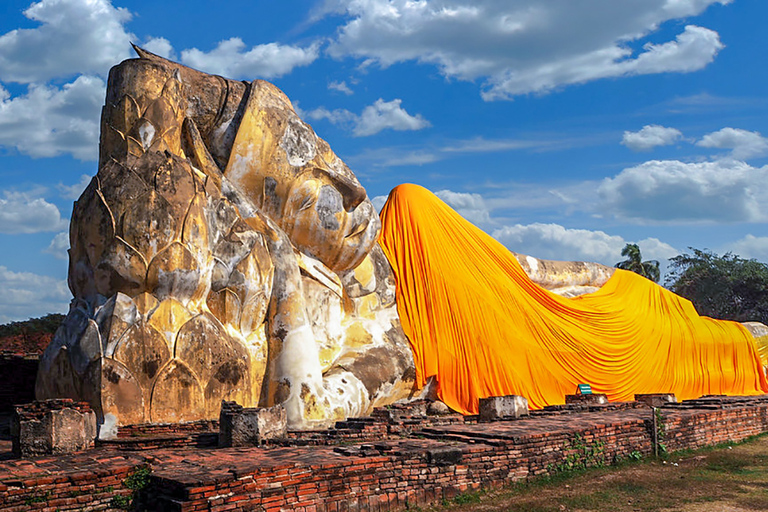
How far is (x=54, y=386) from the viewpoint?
8383 millimetres

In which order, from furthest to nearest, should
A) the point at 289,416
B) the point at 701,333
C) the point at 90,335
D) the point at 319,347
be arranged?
the point at 701,333, the point at 319,347, the point at 289,416, the point at 90,335

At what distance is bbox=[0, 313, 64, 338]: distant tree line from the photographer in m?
18.4

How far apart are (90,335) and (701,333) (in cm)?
1187

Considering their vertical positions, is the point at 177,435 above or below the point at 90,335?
below

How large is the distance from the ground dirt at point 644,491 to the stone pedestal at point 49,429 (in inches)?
126

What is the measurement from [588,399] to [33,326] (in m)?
14.1

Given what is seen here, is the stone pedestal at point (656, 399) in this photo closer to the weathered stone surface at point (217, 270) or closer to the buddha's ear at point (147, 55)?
the weathered stone surface at point (217, 270)

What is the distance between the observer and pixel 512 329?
1252 centimetres

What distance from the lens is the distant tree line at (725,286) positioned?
101 ft

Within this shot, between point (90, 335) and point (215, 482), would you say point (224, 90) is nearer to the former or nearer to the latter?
point (90, 335)

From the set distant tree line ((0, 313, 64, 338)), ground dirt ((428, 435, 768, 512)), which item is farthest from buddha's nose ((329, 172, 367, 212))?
distant tree line ((0, 313, 64, 338))

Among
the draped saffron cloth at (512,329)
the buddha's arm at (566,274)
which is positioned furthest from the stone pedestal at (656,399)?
the buddha's arm at (566,274)

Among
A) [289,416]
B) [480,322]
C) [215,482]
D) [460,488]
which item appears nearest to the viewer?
[215,482]

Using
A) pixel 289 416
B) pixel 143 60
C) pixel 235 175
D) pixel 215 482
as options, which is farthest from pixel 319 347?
pixel 215 482
